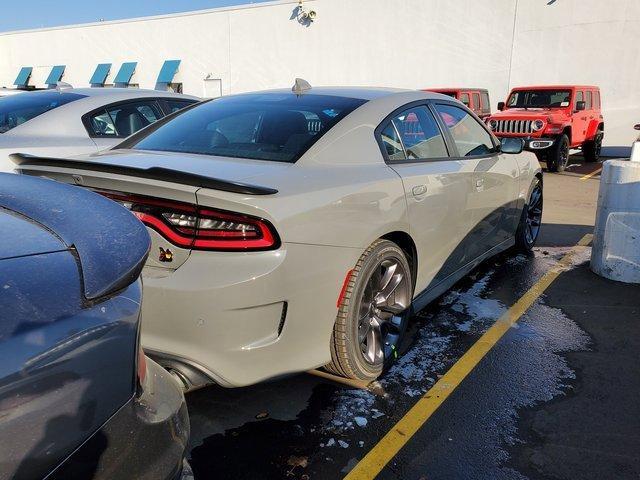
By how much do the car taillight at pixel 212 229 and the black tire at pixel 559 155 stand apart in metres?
11.7

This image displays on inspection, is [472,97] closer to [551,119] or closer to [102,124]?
[551,119]

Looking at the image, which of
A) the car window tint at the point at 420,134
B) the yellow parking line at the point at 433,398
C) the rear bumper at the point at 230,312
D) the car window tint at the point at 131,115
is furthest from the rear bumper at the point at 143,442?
the car window tint at the point at 131,115

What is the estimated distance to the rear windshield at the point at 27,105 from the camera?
4.87m

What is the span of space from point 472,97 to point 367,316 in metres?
13.6

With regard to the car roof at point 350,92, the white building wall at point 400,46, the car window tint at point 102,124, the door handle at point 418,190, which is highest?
the white building wall at point 400,46

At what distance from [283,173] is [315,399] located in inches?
47.5

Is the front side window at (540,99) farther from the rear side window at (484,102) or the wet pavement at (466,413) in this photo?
the wet pavement at (466,413)

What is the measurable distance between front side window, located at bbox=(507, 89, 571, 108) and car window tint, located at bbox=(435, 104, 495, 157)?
391 inches

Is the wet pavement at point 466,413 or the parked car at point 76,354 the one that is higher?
the parked car at point 76,354

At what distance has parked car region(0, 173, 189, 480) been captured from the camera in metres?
1.05

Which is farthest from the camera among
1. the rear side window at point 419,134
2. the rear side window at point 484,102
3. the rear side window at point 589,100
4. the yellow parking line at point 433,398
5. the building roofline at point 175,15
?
the building roofline at point 175,15

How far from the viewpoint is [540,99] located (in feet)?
44.2

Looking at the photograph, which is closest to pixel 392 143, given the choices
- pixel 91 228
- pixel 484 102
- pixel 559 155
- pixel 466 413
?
pixel 466 413

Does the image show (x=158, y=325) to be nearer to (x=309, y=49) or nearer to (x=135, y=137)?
(x=135, y=137)
